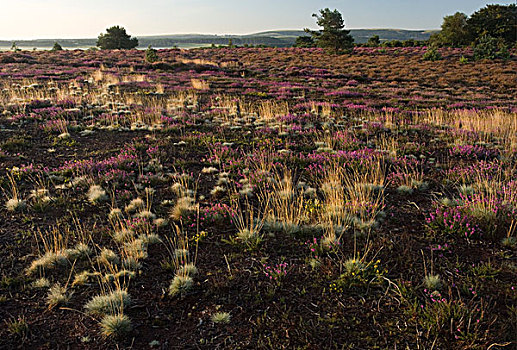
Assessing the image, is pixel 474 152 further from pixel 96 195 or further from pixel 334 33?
pixel 334 33

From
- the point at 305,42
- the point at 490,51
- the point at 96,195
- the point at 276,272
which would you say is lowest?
the point at 276,272

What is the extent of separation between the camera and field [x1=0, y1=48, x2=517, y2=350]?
3961mm

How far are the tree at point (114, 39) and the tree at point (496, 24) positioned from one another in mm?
76593

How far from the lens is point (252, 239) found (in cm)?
582

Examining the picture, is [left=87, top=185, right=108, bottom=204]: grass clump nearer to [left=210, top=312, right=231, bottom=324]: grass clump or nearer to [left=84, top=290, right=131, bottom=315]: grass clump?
[left=84, top=290, right=131, bottom=315]: grass clump

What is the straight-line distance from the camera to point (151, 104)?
1825cm

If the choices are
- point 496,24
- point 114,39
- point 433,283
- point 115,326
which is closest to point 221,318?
point 115,326

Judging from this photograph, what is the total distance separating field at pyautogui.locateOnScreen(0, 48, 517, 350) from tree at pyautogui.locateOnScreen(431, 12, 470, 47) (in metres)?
60.7

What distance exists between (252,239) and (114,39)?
84.9m

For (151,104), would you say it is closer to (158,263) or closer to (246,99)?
(246,99)

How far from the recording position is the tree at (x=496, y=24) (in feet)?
200

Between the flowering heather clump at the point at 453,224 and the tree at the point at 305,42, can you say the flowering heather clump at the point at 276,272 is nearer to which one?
the flowering heather clump at the point at 453,224

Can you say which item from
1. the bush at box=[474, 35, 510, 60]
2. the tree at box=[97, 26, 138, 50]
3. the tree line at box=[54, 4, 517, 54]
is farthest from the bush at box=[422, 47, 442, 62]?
the tree at box=[97, 26, 138, 50]

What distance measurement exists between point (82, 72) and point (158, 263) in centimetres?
3157
